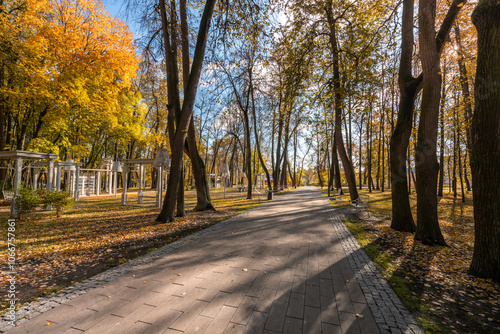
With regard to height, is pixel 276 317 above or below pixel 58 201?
below

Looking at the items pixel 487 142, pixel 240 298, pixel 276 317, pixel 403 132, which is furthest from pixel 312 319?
pixel 403 132

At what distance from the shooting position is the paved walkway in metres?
2.37

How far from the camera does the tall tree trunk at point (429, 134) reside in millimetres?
5480

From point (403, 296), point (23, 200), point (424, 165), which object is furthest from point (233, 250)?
point (23, 200)

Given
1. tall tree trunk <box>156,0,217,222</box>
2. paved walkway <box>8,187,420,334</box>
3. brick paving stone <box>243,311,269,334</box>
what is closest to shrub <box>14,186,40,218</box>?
tall tree trunk <box>156,0,217,222</box>

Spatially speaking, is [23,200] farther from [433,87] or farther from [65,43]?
[433,87]

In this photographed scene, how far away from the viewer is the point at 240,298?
9.55 feet

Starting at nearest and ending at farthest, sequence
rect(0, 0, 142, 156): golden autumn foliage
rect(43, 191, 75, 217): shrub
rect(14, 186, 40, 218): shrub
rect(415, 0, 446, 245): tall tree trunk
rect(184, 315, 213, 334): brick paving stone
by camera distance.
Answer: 1. rect(184, 315, 213, 334): brick paving stone
2. rect(415, 0, 446, 245): tall tree trunk
3. rect(14, 186, 40, 218): shrub
4. rect(43, 191, 75, 217): shrub
5. rect(0, 0, 142, 156): golden autumn foliage

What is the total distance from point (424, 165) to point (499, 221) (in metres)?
2.21

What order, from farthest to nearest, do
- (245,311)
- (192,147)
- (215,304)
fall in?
1. (192,147)
2. (215,304)
3. (245,311)

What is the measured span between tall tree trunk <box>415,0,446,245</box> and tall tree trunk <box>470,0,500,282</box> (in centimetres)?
177

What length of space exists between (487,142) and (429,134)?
2.09 metres

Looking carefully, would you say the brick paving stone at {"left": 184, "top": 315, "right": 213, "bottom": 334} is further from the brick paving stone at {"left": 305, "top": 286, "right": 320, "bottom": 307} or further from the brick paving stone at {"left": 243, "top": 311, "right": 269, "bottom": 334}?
the brick paving stone at {"left": 305, "top": 286, "right": 320, "bottom": 307}

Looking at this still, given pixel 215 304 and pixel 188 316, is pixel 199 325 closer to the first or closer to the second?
pixel 188 316
